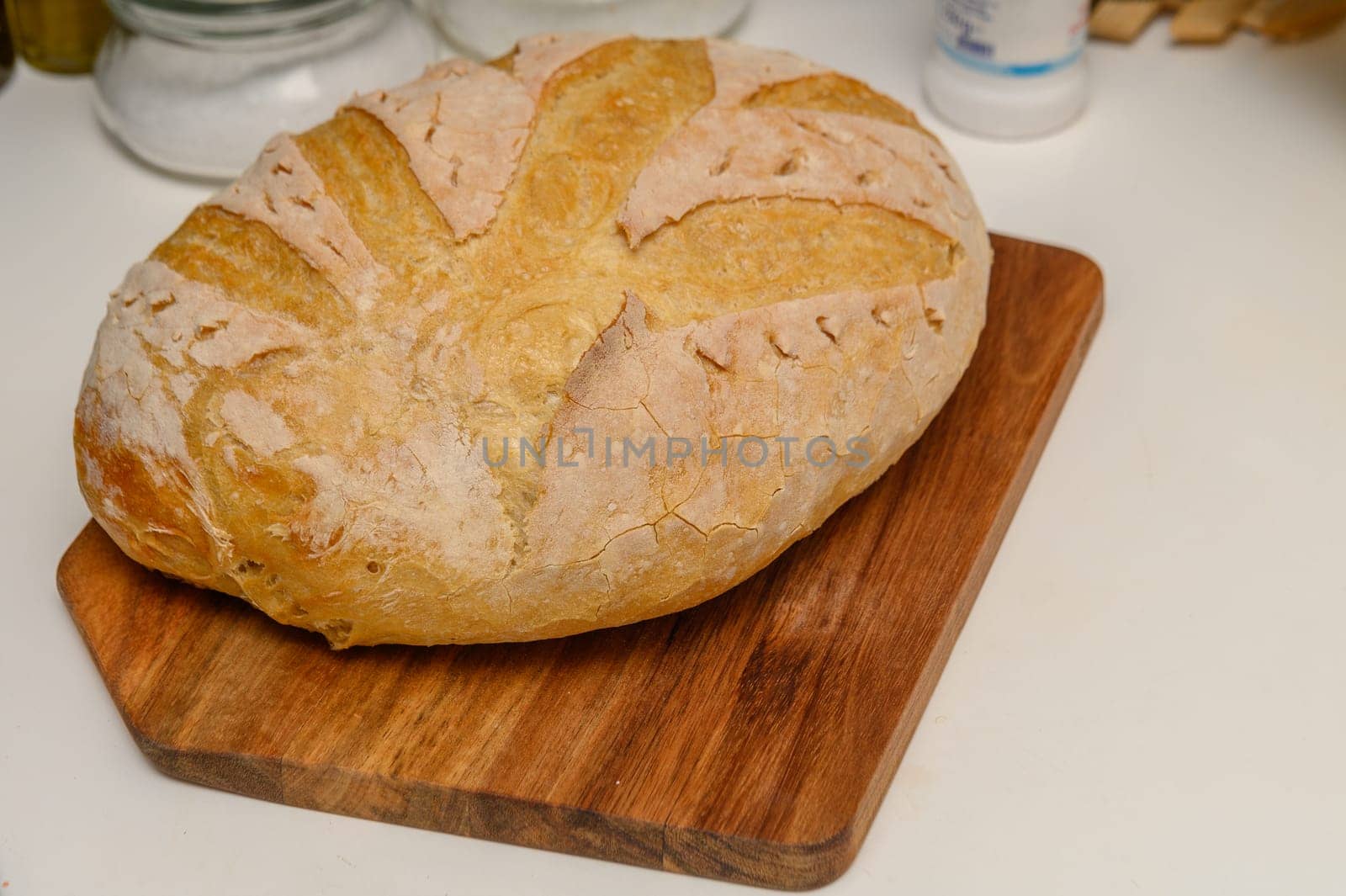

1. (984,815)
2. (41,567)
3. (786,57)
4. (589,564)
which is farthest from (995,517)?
(41,567)

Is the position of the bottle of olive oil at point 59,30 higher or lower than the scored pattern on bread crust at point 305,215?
lower

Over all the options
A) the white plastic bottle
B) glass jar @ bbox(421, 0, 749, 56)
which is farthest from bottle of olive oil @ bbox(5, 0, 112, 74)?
the white plastic bottle

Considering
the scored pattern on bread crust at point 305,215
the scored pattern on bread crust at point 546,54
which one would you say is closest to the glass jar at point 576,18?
the scored pattern on bread crust at point 546,54

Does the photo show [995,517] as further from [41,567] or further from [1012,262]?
[41,567]

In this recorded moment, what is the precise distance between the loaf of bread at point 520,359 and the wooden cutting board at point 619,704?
0.08m

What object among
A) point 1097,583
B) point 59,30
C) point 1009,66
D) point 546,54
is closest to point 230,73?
point 59,30

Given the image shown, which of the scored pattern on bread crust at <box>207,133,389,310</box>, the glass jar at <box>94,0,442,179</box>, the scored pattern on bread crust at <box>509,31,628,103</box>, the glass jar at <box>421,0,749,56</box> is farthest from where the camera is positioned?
the glass jar at <box>421,0,749,56</box>

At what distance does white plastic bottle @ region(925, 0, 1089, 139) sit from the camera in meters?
2.20

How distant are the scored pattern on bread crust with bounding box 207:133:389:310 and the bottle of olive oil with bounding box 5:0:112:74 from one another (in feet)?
3.03

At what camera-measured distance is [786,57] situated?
6.14ft

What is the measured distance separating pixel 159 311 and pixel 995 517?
3.04 ft

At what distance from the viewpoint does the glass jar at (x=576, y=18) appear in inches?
93.5

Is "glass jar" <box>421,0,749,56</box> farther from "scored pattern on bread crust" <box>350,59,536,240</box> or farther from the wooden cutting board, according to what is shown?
the wooden cutting board

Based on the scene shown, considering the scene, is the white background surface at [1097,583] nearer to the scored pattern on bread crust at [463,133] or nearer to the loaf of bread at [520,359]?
the loaf of bread at [520,359]
